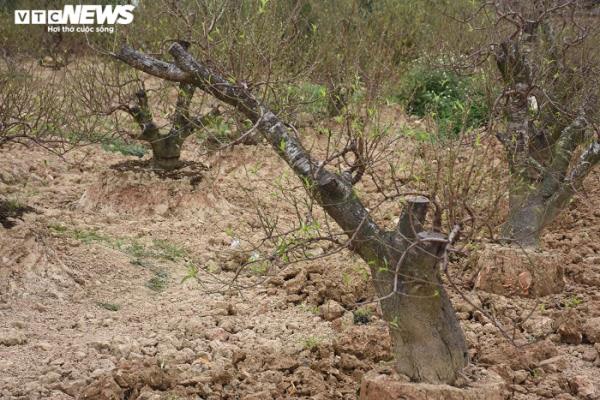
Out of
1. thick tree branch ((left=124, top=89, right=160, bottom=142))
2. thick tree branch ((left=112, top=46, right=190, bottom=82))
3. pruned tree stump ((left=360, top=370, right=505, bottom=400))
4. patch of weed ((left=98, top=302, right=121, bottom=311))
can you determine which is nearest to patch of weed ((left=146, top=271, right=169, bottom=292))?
patch of weed ((left=98, top=302, right=121, bottom=311))

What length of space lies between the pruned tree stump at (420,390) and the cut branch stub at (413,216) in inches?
28.6

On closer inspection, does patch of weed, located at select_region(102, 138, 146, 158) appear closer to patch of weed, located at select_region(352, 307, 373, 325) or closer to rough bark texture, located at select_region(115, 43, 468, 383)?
→ patch of weed, located at select_region(352, 307, 373, 325)

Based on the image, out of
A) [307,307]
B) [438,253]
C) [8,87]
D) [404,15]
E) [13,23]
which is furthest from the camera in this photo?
[13,23]

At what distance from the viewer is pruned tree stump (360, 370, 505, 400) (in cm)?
372

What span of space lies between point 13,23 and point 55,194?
237 inches

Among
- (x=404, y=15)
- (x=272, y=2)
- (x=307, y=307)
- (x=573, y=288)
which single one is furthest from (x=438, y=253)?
(x=404, y=15)

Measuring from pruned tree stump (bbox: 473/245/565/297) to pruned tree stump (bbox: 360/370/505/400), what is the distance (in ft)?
6.26

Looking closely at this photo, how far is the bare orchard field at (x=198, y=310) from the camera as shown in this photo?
4.36 meters

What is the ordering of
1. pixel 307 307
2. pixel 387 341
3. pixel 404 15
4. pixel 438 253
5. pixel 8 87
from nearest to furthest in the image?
pixel 438 253 < pixel 387 341 < pixel 307 307 < pixel 8 87 < pixel 404 15

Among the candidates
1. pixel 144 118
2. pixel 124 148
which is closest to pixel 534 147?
pixel 144 118

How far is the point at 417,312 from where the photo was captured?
12.9ft

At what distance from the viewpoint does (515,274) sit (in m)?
5.81

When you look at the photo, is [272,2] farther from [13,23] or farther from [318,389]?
[13,23]

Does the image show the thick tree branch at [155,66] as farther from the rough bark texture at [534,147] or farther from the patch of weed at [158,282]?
the rough bark texture at [534,147]
